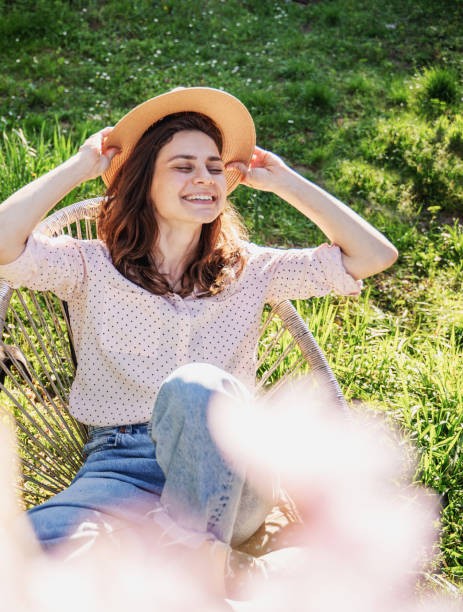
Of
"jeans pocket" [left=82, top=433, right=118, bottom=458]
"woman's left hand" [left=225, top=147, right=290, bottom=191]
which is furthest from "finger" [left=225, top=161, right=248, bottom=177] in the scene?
"jeans pocket" [left=82, top=433, right=118, bottom=458]

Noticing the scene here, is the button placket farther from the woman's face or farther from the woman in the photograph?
the woman's face

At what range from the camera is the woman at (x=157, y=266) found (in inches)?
65.6

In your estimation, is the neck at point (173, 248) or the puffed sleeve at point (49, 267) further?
the neck at point (173, 248)

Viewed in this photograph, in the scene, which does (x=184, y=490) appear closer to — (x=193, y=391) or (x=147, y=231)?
(x=193, y=391)

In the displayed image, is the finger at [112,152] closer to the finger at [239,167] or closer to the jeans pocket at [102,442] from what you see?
the finger at [239,167]

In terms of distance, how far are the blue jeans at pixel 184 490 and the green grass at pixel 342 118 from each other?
3.09 feet

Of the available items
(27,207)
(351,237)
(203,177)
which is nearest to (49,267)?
(27,207)

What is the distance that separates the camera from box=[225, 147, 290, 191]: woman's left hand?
200cm

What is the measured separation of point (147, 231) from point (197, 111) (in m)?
0.42

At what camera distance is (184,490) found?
4.56 feet

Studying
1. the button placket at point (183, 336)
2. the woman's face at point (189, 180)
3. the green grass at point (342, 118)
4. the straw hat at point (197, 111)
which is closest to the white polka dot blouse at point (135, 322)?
the button placket at point (183, 336)

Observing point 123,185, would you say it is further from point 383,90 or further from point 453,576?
point 383,90

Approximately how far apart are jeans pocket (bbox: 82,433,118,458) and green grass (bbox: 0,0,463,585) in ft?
3.43

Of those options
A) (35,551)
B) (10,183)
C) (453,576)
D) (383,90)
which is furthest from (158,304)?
(383,90)
